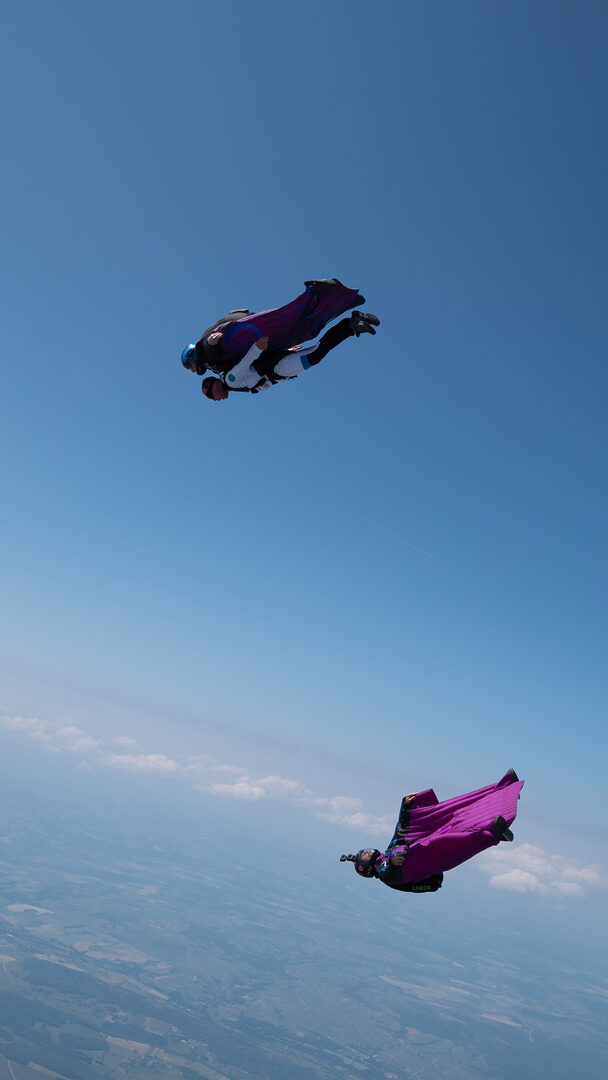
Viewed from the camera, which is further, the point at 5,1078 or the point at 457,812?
the point at 5,1078

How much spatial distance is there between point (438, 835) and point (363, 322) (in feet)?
19.9

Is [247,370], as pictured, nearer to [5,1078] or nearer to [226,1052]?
[5,1078]

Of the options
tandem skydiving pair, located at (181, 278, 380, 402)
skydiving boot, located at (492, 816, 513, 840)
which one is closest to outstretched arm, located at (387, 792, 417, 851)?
skydiving boot, located at (492, 816, 513, 840)

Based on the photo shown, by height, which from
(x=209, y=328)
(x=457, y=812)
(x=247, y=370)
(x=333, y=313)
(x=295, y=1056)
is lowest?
(x=295, y=1056)

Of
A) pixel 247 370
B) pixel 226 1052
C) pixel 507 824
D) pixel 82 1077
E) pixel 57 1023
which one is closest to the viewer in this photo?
pixel 507 824

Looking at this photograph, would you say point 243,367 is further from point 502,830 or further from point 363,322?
point 502,830

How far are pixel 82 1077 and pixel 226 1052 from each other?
60.2 m

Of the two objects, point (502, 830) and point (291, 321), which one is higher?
point (291, 321)

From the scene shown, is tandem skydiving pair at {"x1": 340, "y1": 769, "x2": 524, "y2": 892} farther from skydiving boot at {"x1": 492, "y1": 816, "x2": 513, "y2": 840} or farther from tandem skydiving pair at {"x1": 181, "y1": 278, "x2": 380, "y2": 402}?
tandem skydiving pair at {"x1": 181, "y1": 278, "x2": 380, "y2": 402}

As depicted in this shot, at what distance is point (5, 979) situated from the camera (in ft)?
597

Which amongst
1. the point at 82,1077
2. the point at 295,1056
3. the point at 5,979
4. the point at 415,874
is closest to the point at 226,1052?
the point at 295,1056

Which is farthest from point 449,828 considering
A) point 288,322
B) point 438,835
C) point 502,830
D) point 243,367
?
point 288,322

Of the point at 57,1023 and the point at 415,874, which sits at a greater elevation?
the point at 415,874

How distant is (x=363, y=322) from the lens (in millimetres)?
6836
